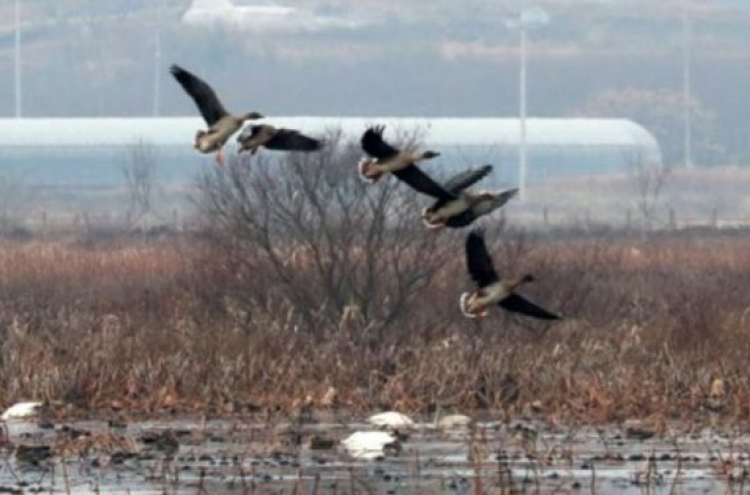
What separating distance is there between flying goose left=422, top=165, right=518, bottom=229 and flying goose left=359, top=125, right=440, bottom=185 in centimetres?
9

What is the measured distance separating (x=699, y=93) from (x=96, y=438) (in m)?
126

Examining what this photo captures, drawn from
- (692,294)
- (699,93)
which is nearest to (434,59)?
(699,93)

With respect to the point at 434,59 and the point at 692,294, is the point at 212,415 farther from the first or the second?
the point at 434,59

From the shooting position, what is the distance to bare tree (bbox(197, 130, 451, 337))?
92.0ft

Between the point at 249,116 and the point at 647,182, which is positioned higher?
the point at 249,116

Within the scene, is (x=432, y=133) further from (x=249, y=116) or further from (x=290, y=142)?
(x=249, y=116)

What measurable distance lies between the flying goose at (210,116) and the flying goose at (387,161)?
0.57 meters

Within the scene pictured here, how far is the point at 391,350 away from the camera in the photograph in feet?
80.2

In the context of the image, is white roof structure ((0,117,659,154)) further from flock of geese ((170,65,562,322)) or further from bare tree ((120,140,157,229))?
flock of geese ((170,65,562,322))

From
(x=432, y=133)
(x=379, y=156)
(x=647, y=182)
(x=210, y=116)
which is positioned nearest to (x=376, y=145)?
(x=379, y=156)

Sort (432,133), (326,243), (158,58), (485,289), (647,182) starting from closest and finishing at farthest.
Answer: (485,289) < (326,243) < (432,133) < (647,182) < (158,58)

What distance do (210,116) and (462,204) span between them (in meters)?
1.22

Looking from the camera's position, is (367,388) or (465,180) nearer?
(465,180)

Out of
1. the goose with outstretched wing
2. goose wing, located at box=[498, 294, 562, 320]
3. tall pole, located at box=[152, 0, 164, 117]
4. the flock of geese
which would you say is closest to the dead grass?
goose wing, located at box=[498, 294, 562, 320]
